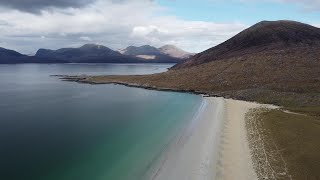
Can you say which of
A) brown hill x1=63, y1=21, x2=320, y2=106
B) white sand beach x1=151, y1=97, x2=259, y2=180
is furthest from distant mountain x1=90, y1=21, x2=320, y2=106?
white sand beach x1=151, y1=97, x2=259, y2=180

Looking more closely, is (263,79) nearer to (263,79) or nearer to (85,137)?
(263,79)

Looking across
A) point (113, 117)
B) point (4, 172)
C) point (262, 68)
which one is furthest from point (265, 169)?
point (262, 68)

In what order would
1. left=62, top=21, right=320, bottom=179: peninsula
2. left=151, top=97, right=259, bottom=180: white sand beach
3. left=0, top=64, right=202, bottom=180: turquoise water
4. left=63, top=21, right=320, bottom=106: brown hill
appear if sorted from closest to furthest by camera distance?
left=151, top=97, right=259, bottom=180: white sand beach → left=0, top=64, right=202, bottom=180: turquoise water → left=62, top=21, right=320, bottom=179: peninsula → left=63, top=21, right=320, bottom=106: brown hill

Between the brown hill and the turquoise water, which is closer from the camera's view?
the turquoise water

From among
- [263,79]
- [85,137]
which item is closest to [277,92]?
[263,79]

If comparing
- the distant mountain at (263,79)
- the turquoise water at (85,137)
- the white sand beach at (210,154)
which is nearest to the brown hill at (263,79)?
the distant mountain at (263,79)

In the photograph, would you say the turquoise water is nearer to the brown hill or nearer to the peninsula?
the peninsula

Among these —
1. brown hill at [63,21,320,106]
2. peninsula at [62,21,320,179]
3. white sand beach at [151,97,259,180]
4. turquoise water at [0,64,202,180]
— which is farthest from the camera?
brown hill at [63,21,320,106]

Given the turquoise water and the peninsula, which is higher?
the peninsula

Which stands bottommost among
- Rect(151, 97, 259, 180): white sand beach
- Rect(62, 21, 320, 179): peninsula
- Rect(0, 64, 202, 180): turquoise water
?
Rect(0, 64, 202, 180): turquoise water
